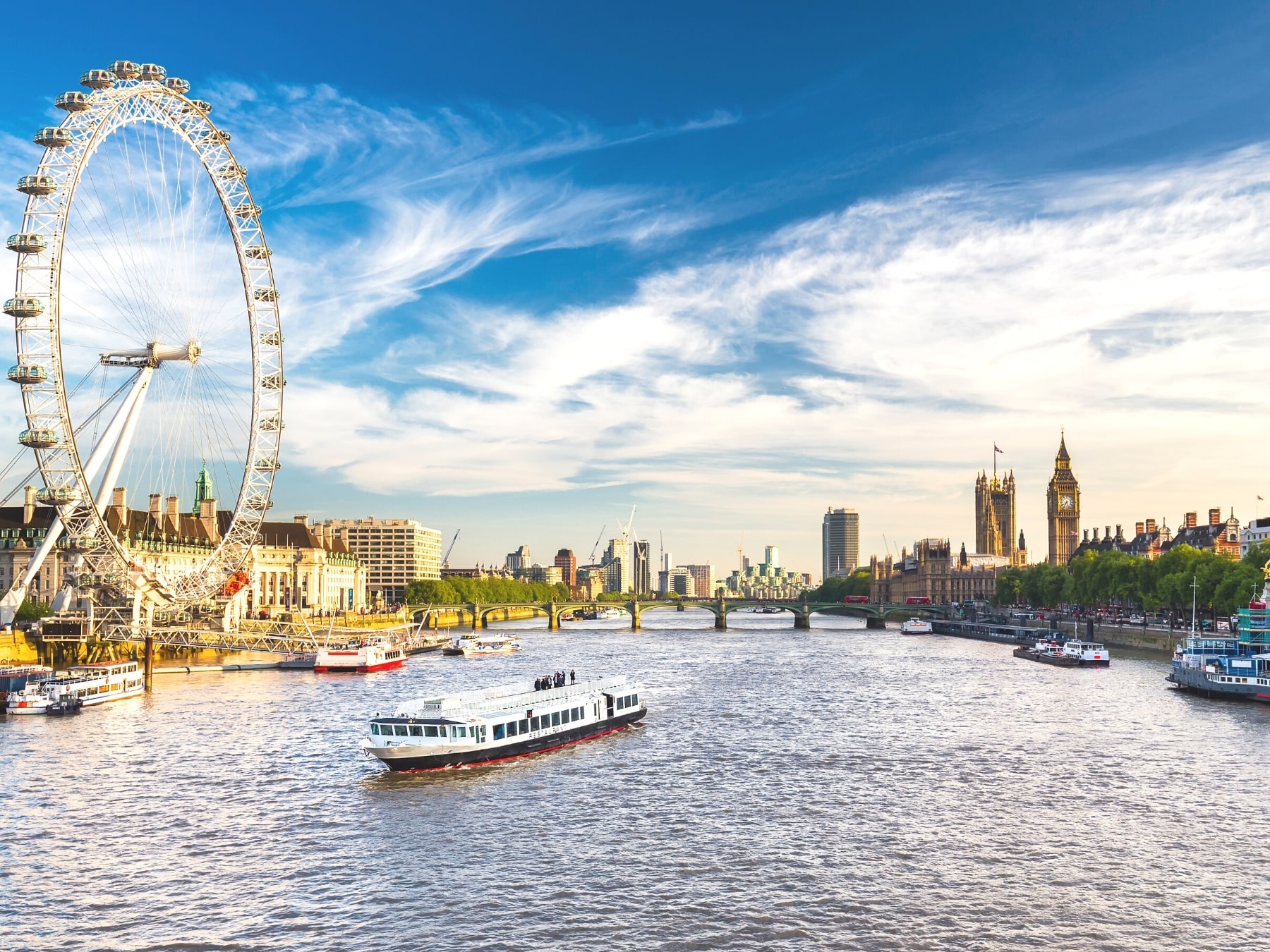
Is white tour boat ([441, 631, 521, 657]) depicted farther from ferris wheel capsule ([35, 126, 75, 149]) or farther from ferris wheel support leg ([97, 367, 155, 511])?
ferris wheel capsule ([35, 126, 75, 149])

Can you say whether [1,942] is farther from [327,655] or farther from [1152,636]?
[1152,636]

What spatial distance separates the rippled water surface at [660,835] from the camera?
33469 millimetres

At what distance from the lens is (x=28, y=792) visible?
4978cm

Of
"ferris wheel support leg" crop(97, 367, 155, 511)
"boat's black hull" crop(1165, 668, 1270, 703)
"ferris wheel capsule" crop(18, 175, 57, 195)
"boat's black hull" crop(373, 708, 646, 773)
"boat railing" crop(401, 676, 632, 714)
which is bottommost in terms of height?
"boat's black hull" crop(373, 708, 646, 773)

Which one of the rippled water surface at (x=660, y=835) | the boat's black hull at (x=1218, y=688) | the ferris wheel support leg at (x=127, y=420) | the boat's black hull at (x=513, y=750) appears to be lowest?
the rippled water surface at (x=660, y=835)

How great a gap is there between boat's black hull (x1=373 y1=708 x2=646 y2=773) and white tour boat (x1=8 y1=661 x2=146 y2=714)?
31.6 metres

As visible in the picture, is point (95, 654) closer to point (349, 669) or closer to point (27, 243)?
point (349, 669)

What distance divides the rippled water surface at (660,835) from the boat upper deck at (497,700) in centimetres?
367

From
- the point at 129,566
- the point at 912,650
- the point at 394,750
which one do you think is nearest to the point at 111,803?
the point at 394,750

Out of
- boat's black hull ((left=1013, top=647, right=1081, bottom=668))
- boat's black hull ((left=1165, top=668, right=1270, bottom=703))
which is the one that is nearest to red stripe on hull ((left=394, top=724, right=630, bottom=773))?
boat's black hull ((left=1165, top=668, right=1270, bottom=703))

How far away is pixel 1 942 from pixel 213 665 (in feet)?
281

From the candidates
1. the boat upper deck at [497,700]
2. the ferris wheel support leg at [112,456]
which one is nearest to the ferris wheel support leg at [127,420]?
Result: the ferris wheel support leg at [112,456]

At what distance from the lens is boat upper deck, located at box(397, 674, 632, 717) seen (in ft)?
198

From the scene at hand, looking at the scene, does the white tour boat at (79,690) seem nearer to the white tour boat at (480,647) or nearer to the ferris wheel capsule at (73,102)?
the ferris wheel capsule at (73,102)
